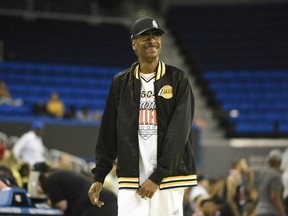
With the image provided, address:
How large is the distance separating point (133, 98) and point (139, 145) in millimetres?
296

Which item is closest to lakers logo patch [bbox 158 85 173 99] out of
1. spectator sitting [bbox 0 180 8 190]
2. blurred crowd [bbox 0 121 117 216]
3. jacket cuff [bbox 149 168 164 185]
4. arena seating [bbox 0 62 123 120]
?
jacket cuff [bbox 149 168 164 185]

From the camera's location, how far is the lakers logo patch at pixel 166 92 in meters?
4.80

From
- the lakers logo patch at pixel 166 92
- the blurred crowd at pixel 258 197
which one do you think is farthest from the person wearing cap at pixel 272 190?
the lakers logo patch at pixel 166 92

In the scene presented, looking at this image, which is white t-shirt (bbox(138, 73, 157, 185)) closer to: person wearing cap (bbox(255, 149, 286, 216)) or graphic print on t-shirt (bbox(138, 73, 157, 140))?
graphic print on t-shirt (bbox(138, 73, 157, 140))

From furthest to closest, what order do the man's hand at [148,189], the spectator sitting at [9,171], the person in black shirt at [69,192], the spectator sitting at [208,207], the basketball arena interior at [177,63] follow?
the basketball arena interior at [177,63] < the spectator sitting at [208,207] < the spectator sitting at [9,171] < the person in black shirt at [69,192] < the man's hand at [148,189]

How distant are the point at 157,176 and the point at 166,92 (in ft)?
1.75

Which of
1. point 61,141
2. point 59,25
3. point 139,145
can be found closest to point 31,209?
point 139,145

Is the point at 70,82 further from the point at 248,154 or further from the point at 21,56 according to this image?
the point at 248,154

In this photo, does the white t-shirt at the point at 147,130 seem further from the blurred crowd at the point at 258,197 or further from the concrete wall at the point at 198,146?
the concrete wall at the point at 198,146

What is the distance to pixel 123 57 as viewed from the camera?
24.7 metres

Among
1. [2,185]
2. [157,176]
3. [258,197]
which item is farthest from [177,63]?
[157,176]

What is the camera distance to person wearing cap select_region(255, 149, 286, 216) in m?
9.57

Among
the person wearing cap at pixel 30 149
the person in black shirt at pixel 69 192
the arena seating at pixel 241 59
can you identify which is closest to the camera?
the person in black shirt at pixel 69 192

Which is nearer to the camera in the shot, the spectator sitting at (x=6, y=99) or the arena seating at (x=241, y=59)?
the spectator sitting at (x=6, y=99)
